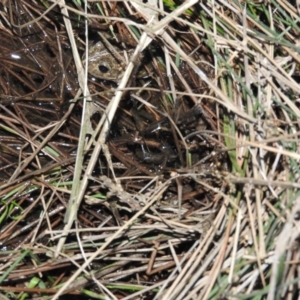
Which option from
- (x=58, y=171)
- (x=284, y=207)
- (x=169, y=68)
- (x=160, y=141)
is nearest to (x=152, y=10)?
(x=169, y=68)

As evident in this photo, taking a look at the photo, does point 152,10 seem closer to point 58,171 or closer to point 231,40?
point 231,40

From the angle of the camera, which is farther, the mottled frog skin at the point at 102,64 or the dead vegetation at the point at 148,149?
the mottled frog skin at the point at 102,64

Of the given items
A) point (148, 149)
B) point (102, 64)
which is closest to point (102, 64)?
point (102, 64)

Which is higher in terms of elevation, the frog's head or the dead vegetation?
the frog's head

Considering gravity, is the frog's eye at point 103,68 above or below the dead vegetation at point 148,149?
above

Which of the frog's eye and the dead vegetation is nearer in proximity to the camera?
the dead vegetation
